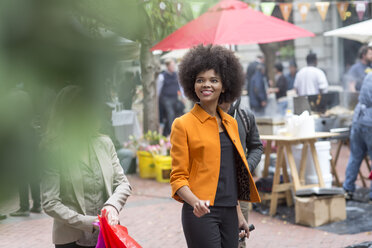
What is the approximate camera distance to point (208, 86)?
10.3 feet

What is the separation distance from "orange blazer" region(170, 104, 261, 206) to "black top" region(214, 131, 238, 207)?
4cm

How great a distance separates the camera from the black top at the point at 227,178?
3.02 m

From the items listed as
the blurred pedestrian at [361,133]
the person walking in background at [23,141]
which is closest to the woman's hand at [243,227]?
the person walking in background at [23,141]

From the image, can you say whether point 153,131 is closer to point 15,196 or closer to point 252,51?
point 15,196

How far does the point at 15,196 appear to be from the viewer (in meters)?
0.62

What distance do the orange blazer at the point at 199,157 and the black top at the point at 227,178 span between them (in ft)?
0.12

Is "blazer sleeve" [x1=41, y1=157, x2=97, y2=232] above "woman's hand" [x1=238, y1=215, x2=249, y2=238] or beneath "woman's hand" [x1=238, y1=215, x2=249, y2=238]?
above

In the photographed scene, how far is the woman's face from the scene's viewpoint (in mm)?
3115

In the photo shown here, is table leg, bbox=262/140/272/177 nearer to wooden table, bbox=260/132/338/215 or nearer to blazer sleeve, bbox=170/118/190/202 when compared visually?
wooden table, bbox=260/132/338/215

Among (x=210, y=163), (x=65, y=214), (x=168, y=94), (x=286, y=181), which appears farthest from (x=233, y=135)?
(x=168, y=94)

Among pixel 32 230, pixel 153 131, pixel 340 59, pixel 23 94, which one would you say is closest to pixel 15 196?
pixel 23 94

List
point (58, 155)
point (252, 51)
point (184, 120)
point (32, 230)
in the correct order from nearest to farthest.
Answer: point (58, 155) < point (184, 120) < point (32, 230) < point (252, 51)

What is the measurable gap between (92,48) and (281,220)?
6.34m

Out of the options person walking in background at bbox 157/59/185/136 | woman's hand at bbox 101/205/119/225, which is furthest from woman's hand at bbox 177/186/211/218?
person walking in background at bbox 157/59/185/136
